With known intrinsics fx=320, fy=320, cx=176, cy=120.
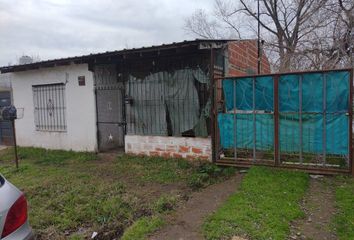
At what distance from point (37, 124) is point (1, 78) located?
6644 millimetres

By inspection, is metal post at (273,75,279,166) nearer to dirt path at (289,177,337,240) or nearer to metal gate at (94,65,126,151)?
dirt path at (289,177,337,240)

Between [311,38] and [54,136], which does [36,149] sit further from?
[311,38]

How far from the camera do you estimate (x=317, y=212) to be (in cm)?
441

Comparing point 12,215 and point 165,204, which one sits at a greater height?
point 12,215

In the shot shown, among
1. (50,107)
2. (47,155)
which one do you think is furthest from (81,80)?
(47,155)

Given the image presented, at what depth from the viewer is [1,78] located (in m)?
15.2

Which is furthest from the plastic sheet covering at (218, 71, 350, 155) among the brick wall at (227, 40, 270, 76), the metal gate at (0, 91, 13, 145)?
the metal gate at (0, 91, 13, 145)

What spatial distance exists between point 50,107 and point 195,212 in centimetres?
700

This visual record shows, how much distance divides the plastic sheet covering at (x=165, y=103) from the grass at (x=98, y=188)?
0.80 meters

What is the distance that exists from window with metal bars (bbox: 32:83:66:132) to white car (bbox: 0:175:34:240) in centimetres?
720

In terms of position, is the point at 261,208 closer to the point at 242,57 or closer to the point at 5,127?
the point at 242,57

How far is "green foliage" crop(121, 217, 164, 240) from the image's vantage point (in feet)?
12.5

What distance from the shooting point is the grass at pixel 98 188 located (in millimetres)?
4422

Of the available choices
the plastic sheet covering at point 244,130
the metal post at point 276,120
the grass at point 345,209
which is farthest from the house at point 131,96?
the grass at point 345,209
